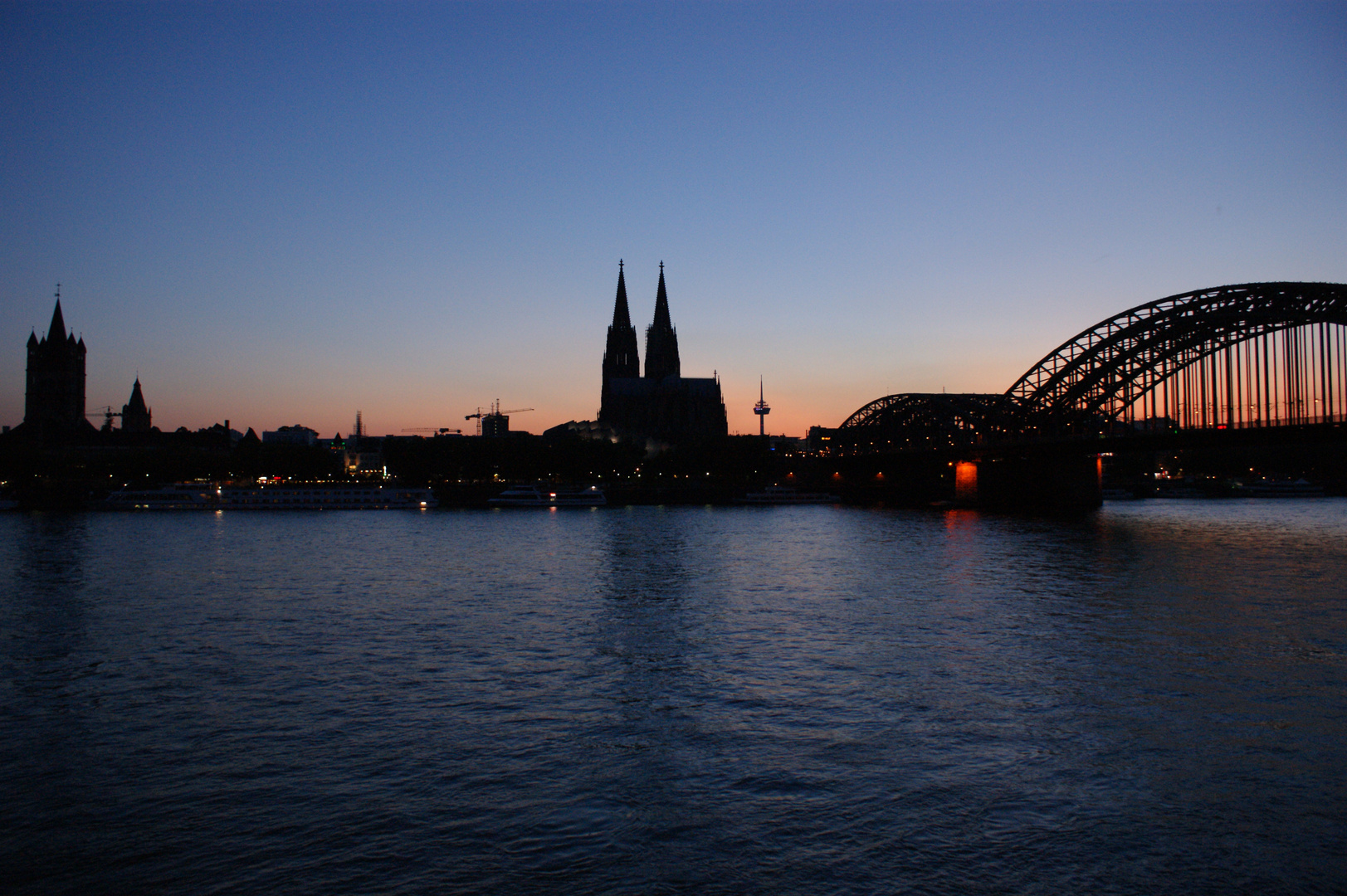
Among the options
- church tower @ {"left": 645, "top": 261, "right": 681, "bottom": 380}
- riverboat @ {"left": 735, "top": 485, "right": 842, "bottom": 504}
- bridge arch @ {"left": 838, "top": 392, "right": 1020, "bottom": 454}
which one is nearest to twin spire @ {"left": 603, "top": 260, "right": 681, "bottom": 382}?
church tower @ {"left": 645, "top": 261, "right": 681, "bottom": 380}

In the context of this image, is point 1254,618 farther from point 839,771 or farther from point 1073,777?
point 839,771

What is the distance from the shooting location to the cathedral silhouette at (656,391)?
163 metres

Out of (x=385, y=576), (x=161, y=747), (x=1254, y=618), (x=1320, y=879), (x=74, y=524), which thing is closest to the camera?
(x=1320, y=879)

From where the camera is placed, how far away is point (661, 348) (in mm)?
176750

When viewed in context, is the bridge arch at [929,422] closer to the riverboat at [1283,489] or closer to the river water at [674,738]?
the riverboat at [1283,489]

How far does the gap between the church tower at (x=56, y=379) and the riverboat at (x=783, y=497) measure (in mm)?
125218

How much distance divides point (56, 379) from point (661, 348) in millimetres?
102361

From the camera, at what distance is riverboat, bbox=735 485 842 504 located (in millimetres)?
106938

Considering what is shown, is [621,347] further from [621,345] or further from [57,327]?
[57,327]

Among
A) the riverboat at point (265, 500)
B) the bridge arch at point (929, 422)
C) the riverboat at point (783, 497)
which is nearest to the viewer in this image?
the riverboat at point (265, 500)

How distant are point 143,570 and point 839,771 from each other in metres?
34.3

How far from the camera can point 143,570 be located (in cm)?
3888

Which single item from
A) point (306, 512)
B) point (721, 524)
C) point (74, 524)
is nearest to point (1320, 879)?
point (721, 524)


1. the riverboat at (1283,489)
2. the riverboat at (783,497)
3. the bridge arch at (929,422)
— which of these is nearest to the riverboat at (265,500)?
the riverboat at (783,497)
